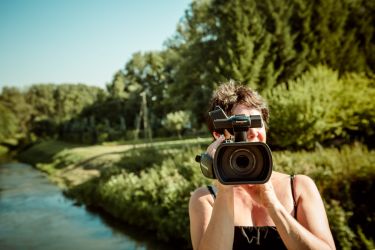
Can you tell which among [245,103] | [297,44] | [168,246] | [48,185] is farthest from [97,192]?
[297,44]

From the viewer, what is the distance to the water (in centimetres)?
1037

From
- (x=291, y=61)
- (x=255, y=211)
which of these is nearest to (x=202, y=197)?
(x=255, y=211)

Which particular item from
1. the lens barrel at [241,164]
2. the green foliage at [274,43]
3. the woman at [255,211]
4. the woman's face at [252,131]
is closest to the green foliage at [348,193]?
the woman at [255,211]

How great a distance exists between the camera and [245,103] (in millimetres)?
1911

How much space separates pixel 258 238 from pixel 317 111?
1143 cm

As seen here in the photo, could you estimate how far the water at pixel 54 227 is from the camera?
10.4m

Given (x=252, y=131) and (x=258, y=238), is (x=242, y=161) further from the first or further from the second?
(x=258, y=238)

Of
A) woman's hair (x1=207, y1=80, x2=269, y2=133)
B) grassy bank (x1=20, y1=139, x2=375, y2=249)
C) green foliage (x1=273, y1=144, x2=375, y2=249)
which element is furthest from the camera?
grassy bank (x1=20, y1=139, x2=375, y2=249)

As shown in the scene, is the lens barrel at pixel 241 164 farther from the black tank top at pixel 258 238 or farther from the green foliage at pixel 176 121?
the green foliage at pixel 176 121

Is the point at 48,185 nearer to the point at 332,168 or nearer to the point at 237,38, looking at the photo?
the point at 237,38

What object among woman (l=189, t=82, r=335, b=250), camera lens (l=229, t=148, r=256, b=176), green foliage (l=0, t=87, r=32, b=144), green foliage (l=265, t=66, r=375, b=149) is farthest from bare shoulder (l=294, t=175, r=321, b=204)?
green foliage (l=0, t=87, r=32, b=144)

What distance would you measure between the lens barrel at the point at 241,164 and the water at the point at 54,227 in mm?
8419

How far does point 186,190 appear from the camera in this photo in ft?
29.2

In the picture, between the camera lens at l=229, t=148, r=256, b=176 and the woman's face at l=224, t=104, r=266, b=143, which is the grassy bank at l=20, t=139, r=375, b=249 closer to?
the woman's face at l=224, t=104, r=266, b=143
